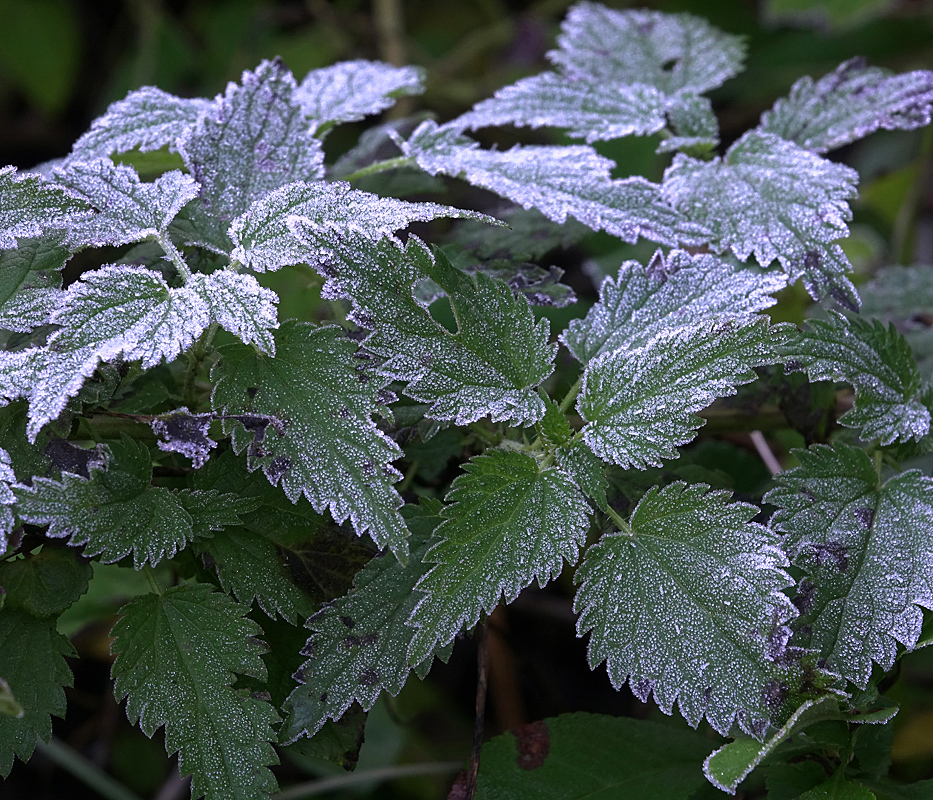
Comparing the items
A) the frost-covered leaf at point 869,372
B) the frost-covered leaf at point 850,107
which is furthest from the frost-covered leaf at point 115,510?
the frost-covered leaf at point 850,107

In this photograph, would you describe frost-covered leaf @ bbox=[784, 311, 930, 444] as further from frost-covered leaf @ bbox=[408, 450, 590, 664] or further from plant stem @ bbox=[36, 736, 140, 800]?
plant stem @ bbox=[36, 736, 140, 800]

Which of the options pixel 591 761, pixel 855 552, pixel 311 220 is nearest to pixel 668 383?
pixel 855 552

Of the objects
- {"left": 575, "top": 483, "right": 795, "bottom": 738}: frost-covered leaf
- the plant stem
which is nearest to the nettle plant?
{"left": 575, "top": 483, "right": 795, "bottom": 738}: frost-covered leaf

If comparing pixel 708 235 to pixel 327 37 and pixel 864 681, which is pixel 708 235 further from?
pixel 327 37

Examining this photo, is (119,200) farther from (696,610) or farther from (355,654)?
(696,610)

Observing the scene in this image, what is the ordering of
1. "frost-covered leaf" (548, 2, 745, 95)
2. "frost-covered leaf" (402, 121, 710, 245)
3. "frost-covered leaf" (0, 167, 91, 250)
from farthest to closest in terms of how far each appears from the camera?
"frost-covered leaf" (548, 2, 745, 95), "frost-covered leaf" (402, 121, 710, 245), "frost-covered leaf" (0, 167, 91, 250)
